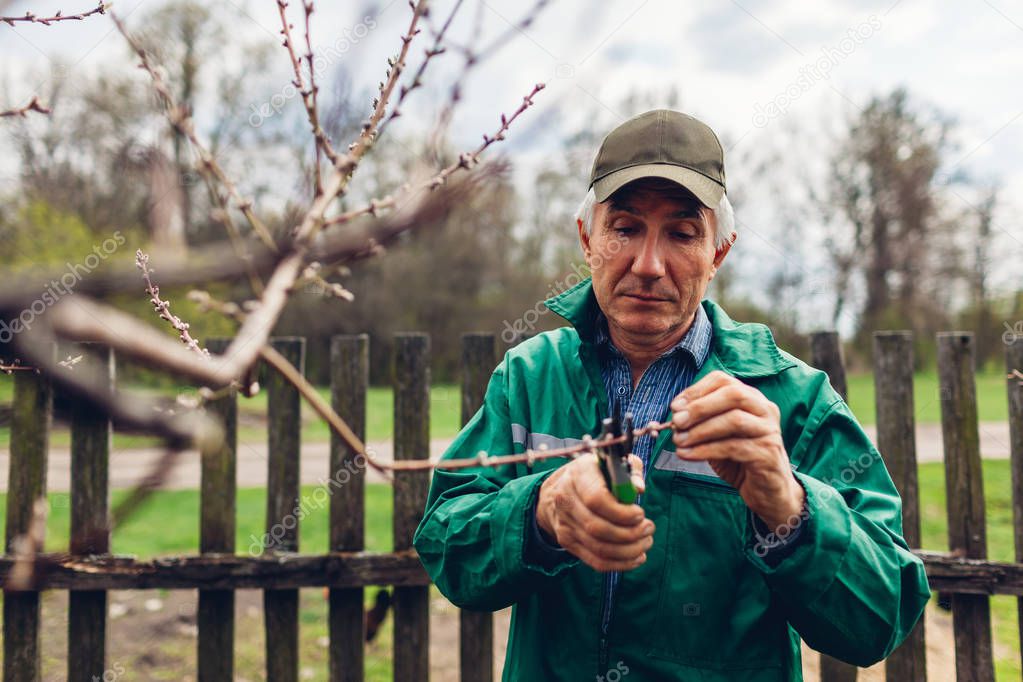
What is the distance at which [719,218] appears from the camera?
201 centimetres

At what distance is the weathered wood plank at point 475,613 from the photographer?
3.13m

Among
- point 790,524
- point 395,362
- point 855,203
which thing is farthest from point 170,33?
point 855,203

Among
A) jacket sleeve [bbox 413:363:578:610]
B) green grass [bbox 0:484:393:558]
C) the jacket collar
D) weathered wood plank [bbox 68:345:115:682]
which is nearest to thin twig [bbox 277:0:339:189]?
jacket sleeve [bbox 413:363:578:610]

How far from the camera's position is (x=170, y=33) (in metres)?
1.11

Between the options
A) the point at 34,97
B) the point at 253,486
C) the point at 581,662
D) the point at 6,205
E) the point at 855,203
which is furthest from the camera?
the point at 855,203

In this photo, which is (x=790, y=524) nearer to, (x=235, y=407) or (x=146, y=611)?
(x=235, y=407)

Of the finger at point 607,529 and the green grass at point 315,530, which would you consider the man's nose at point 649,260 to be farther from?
the green grass at point 315,530

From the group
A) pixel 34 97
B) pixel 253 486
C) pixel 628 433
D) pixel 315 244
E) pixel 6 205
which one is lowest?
pixel 253 486

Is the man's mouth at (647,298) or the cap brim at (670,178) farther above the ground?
the cap brim at (670,178)

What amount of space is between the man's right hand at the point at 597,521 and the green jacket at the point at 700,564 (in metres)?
0.16

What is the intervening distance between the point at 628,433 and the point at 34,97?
4.33ft

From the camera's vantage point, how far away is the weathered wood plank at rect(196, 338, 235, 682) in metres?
3.06

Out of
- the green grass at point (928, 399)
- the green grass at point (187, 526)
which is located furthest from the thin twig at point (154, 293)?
the green grass at point (928, 399)

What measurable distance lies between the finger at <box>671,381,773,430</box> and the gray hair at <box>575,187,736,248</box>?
2.37 feet
